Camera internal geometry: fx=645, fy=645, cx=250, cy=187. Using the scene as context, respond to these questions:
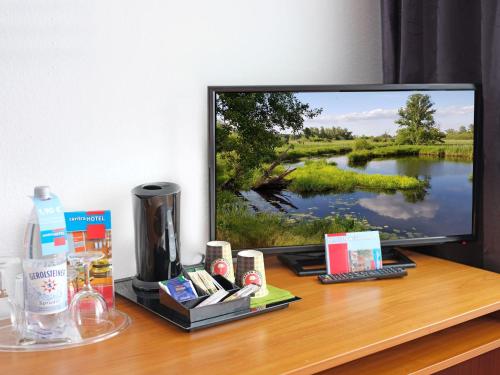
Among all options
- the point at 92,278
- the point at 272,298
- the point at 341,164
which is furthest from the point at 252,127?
the point at 92,278

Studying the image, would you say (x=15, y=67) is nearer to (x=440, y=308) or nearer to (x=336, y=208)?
(x=336, y=208)

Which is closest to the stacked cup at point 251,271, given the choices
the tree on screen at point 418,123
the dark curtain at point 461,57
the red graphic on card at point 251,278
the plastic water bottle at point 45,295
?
the red graphic on card at point 251,278

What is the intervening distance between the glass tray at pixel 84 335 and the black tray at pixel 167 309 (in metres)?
0.07

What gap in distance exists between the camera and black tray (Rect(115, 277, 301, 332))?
1393 millimetres

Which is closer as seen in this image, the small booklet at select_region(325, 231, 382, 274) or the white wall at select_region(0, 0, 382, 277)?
the white wall at select_region(0, 0, 382, 277)

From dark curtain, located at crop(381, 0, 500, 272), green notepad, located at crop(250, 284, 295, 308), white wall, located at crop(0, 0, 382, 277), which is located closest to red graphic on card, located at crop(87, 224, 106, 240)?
white wall, located at crop(0, 0, 382, 277)

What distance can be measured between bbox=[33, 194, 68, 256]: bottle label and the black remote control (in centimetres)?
69

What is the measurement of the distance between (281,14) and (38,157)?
2.74 ft

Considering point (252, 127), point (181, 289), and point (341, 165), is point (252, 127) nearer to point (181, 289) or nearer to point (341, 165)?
point (341, 165)

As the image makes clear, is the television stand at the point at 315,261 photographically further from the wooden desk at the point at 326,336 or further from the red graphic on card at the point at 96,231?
the red graphic on card at the point at 96,231

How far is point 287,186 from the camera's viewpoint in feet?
5.95

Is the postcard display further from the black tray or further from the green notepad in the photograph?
the green notepad

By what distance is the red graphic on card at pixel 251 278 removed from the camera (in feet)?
5.16

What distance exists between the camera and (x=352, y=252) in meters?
1.78
